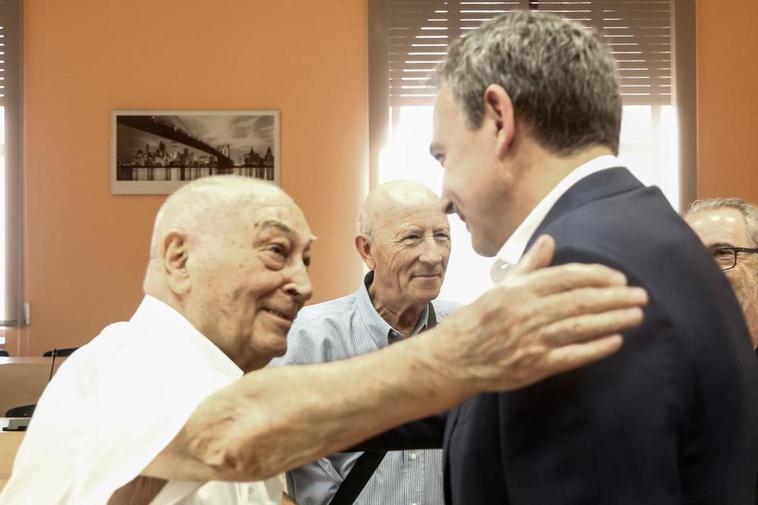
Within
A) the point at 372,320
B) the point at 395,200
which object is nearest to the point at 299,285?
the point at 372,320

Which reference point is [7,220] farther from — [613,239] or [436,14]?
[613,239]

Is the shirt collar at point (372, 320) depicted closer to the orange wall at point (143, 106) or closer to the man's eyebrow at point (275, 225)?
the man's eyebrow at point (275, 225)

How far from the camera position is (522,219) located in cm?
113

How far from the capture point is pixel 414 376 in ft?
3.17

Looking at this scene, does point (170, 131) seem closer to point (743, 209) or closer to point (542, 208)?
point (743, 209)

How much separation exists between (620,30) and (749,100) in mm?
1012

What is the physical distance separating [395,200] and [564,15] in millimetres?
3542

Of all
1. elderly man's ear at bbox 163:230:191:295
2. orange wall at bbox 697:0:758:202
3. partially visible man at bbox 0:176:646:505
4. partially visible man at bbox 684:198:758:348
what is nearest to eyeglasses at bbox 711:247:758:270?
partially visible man at bbox 684:198:758:348

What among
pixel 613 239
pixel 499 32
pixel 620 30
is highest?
pixel 620 30

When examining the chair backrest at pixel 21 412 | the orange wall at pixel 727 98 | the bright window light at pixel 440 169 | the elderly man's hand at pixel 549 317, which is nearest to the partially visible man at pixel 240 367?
the elderly man's hand at pixel 549 317

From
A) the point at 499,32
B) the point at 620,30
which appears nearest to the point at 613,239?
the point at 499,32

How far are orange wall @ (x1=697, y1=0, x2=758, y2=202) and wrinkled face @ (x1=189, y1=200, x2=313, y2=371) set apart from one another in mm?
4858

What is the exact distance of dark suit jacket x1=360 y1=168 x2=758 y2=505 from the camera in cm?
92

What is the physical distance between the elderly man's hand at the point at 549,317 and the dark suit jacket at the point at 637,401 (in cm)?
5
